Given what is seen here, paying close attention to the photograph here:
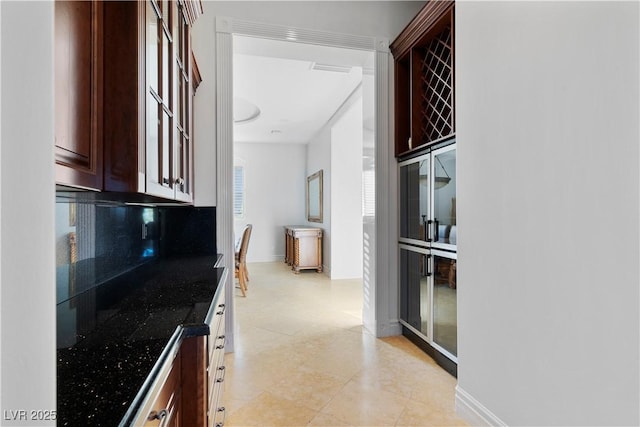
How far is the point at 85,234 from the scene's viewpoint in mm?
1462

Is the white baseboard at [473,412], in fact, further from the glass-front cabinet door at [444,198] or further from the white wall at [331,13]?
the white wall at [331,13]

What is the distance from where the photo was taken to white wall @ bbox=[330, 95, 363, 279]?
603cm

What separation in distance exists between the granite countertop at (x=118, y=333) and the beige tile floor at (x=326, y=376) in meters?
0.88

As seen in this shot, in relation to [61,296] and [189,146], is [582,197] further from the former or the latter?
[189,146]

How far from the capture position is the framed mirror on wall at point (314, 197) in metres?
6.82

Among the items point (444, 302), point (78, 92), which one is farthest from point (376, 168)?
point (78, 92)

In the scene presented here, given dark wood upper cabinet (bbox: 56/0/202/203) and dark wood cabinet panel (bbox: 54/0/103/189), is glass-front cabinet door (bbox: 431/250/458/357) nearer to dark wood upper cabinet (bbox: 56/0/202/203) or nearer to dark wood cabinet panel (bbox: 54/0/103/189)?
dark wood upper cabinet (bbox: 56/0/202/203)

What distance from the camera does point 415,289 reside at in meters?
2.95

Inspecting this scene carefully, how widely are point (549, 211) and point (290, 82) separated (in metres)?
3.55

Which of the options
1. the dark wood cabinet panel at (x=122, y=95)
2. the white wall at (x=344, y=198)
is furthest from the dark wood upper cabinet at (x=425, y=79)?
the white wall at (x=344, y=198)

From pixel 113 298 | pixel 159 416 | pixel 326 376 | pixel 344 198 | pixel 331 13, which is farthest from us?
pixel 344 198

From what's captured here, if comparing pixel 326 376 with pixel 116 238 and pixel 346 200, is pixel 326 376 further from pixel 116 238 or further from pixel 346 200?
pixel 346 200

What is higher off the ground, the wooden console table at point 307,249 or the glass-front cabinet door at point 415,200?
the glass-front cabinet door at point 415,200

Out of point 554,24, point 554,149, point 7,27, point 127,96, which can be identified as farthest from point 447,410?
point 7,27
